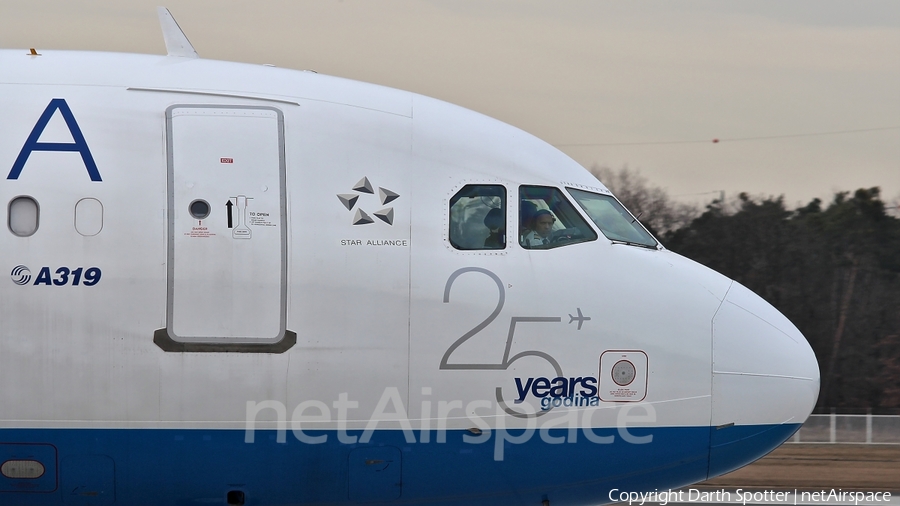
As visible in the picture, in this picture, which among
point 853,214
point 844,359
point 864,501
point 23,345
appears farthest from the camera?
point 853,214

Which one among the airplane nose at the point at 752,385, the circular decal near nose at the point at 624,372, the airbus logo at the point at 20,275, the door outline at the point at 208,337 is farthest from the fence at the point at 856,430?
the airbus logo at the point at 20,275

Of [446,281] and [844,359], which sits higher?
[446,281]

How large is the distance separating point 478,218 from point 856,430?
12.0m

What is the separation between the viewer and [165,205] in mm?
6203

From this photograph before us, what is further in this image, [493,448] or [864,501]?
[864,501]

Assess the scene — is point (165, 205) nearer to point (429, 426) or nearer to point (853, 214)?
point (429, 426)

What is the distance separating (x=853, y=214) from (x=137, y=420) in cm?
3200

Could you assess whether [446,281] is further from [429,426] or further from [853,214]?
[853,214]

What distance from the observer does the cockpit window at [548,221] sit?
6.61m

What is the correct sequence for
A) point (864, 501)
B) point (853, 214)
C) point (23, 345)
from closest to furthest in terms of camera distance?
1. point (23, 345)
2. point (864, 501)
3. point (853, 214)

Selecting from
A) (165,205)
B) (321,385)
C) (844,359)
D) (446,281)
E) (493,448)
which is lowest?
(844,359)

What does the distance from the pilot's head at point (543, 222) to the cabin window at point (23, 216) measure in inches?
131

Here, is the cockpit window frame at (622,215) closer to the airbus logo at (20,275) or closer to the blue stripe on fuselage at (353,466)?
the blue stripe on fuselage at (353,466)

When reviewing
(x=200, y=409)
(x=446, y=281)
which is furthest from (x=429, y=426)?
(x=200, y=409)
